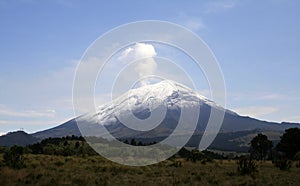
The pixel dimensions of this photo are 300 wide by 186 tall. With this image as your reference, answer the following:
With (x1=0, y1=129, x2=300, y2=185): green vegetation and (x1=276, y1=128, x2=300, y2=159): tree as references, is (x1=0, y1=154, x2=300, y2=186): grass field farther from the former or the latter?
(x1=276, y1=128, x2=300, y2=159): tree

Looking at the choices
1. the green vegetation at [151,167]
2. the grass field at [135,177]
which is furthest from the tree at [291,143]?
the grass field at [135,177]

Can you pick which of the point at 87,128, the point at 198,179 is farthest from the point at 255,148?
the point at 198,179

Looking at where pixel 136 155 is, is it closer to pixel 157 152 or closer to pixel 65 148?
pixel 157 152

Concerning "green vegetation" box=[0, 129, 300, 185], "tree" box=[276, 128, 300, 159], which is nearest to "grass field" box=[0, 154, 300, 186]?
"green vegetation" box=[0, 129, 300, 185]

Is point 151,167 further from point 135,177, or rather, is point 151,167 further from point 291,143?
point 291,143

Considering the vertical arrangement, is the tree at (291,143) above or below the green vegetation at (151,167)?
above

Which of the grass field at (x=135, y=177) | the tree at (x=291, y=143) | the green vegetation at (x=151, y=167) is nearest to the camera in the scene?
the grass field at (x=135, y=177)

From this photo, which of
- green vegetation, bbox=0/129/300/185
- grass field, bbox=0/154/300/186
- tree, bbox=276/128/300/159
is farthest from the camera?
tree, bbox=276/128/300/159

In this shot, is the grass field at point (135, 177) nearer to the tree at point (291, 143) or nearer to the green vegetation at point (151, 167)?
the green vegetation at point (151, 167)
